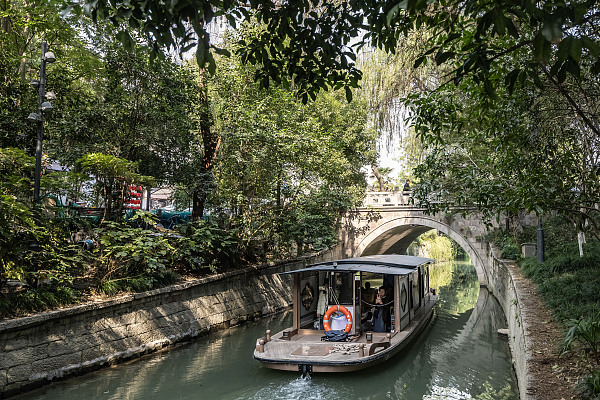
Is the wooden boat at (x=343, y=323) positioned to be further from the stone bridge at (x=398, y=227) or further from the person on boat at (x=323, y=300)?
the stone bridge at (x=398, y=227)

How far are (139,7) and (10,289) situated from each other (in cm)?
740

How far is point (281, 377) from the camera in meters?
8.51

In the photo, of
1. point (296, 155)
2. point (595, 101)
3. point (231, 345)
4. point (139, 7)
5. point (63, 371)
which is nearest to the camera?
point (139, 7)

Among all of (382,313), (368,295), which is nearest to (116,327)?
(368,295)

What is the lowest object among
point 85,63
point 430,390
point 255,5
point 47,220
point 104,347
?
point 430,390

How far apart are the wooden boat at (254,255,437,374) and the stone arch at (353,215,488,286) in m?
10.9

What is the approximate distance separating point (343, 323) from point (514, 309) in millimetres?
3762

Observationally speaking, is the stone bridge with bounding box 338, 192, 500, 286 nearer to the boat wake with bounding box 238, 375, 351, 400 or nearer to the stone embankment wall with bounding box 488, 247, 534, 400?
the stone embankment wall with bounding box 488, 247, 534, 400

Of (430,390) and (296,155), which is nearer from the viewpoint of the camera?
(430,390)

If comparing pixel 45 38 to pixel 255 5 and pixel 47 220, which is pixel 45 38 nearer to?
pixel 47 220

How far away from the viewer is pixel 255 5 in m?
3.85

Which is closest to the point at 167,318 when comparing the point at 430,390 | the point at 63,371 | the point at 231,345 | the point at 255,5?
the point at 231,345

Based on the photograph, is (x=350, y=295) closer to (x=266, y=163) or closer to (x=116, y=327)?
(x=116, y=327)

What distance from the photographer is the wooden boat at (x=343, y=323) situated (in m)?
8.39
